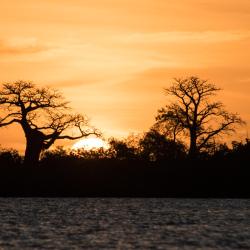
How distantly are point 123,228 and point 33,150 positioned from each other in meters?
61.3

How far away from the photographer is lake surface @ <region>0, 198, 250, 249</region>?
241 feet

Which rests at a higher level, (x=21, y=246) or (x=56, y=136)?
(x=56, y=136)

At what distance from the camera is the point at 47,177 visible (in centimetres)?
16075

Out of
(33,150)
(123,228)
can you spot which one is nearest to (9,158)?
(33,150)

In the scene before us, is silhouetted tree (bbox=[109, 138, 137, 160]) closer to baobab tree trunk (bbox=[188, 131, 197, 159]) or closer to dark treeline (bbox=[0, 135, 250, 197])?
dark treeline (bbox=[0, 135, 250, 197])

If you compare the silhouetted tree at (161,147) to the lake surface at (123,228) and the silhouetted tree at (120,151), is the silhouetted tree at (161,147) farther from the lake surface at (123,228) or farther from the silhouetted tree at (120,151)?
the lake surface at (123,228)

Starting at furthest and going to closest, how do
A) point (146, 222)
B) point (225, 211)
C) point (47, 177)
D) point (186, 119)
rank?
point (47, 177) < point (186, 119) < point (225, 211) < point (146, 222)

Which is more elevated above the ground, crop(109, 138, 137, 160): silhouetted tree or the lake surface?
crop(109, 138, 137, 160): silhouetted tree

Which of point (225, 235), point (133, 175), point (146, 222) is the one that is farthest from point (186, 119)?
point (225, 235)

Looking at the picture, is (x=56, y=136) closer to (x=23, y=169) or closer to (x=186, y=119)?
(x=23, y=169)

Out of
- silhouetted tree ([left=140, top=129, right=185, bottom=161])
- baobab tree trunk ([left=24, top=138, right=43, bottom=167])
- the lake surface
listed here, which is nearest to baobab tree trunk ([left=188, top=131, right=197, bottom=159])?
silhouetted tree ([left=140, top=129, right=185, bottom=161])

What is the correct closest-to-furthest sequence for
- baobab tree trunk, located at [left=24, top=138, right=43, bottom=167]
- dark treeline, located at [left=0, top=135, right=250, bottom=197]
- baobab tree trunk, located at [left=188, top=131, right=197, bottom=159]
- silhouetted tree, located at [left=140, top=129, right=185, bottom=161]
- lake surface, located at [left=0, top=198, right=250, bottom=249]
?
lake surface, located at [left=0, top=198, right=250, bottom=249] → baobab tree trunk, located at [left=188, top=131, right=197, bottom=159] → baobab tree trunk, located at [left=24, top=138, right=43, bottom=167] → silhouetted tree, located at [left=140, top=129, right=185, bottom=161] → dark treeline, located at [left=0, top=135, right=250, bottom=197]

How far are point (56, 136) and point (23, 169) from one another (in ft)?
33.3

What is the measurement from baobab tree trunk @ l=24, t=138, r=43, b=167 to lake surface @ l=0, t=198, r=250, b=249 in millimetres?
18730
